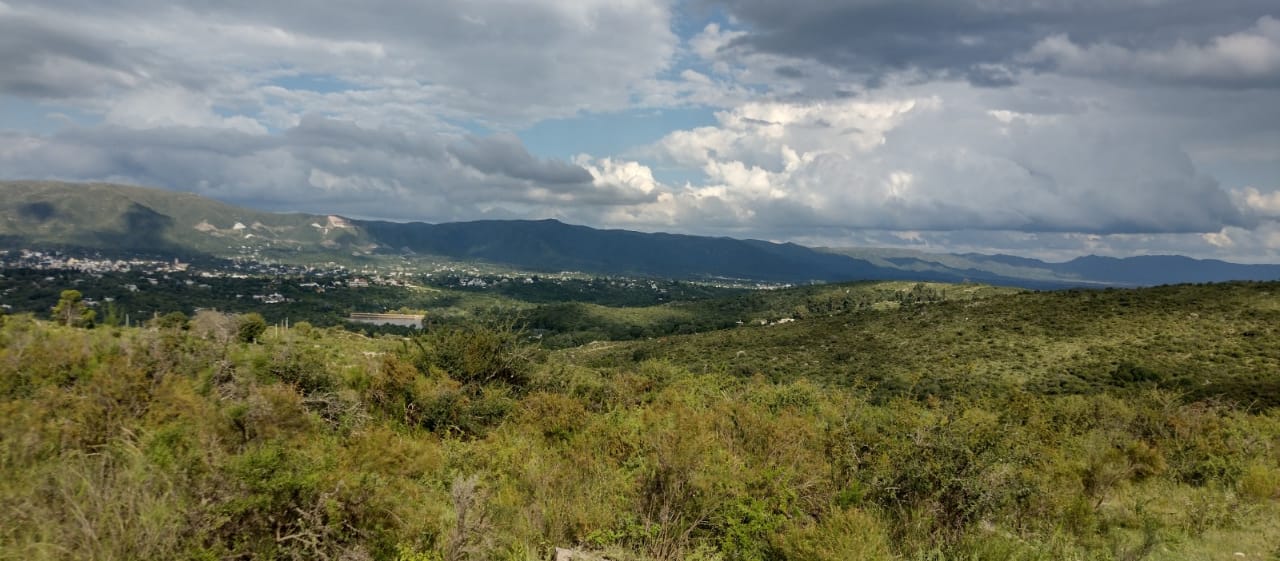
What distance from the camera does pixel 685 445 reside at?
775cm

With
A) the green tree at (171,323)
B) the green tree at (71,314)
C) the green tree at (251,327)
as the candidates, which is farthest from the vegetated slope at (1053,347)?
the green tree at (71,314)

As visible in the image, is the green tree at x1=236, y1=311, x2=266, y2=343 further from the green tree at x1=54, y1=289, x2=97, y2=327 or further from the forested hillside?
the forested hillside

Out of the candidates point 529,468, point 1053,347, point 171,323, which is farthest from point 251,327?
point 1053,347

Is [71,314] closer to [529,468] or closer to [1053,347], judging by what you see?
[529,468]

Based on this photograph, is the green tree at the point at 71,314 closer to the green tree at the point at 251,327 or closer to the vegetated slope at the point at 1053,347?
the green tree at the point at 251,327

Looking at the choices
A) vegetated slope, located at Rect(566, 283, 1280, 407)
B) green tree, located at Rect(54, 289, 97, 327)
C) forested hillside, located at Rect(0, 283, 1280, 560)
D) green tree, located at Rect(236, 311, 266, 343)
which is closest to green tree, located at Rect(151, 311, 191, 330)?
forested hillside, located at Rect(0, 283, 1280, 560)

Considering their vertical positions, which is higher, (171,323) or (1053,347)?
(1053,347)

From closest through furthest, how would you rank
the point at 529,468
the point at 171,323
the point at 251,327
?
the point at 529,468
the point at 171,323
the point at 251,327

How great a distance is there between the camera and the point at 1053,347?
122 ft

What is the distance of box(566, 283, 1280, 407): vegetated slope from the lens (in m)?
29.4

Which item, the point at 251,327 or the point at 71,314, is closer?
the point at 251,327

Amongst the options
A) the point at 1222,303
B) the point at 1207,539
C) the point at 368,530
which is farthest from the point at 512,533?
the point at 1222,303

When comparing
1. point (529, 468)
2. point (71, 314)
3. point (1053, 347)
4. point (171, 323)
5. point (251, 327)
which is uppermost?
point (529, 468)

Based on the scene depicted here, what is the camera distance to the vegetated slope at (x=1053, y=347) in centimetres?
2944
